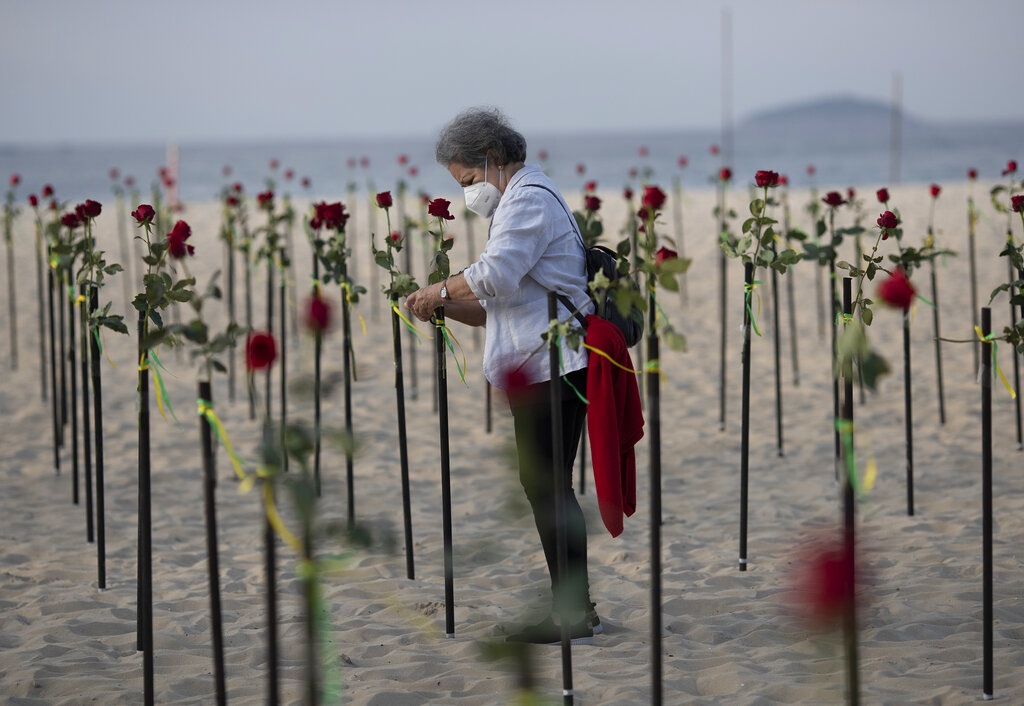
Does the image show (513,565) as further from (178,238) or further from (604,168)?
(604,168)

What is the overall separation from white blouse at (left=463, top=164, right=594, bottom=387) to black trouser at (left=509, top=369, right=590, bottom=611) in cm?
7

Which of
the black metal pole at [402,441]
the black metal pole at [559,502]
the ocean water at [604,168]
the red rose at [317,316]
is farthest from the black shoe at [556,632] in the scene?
the ocean water at [604,168]

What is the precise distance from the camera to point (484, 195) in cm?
264

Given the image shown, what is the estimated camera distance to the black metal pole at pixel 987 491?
217cm

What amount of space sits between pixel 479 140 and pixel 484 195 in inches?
5.7

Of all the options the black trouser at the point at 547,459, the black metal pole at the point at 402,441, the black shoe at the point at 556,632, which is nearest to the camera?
the black trouser at the point at 547,459

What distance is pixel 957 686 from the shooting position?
7.91 ft

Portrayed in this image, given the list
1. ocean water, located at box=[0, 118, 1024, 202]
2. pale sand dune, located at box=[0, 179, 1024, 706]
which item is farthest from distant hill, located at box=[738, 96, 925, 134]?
pale sand dune, located at box=[0, 179, 1024, 706]

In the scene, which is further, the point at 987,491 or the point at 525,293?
the point at 525,293

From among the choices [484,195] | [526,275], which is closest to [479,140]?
[484,195]

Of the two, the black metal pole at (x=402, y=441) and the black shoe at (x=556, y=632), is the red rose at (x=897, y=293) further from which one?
the black metal pole at (x=402, y=441)

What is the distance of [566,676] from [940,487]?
2623 millimetres

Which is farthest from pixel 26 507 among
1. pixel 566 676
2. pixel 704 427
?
pixel 704 427

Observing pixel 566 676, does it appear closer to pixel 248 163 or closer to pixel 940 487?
pixel 940 487
